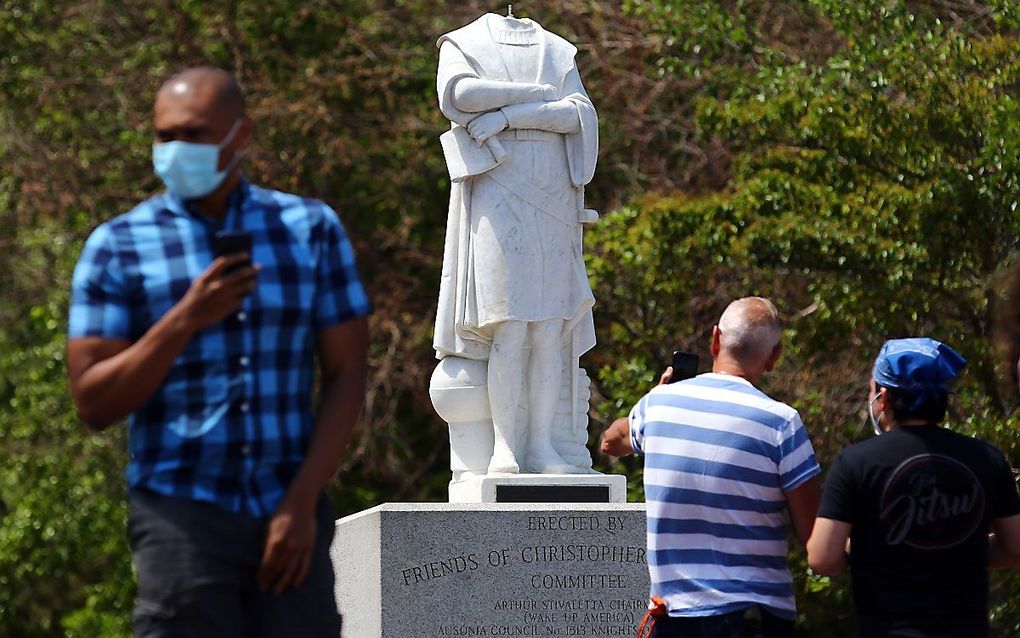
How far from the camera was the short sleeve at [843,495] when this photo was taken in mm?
5285

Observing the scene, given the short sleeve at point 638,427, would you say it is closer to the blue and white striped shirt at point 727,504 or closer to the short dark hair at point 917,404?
the blue and white striped shirt at point 727,504

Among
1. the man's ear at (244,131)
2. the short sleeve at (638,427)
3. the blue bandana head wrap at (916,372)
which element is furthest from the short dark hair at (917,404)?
the man's ear at (244,131)

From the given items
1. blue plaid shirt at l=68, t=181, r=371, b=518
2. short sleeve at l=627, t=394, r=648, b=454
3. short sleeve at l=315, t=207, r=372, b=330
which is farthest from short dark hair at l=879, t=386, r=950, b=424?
blue plaid shirt at l=68, t=181, r=371, b=518

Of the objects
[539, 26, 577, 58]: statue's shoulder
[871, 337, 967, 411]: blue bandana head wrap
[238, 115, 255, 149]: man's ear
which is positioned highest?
[539, 26, 577, 58]: statue's shoulder

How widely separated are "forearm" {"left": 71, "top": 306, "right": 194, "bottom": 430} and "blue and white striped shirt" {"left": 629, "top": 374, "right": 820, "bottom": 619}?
6.54 ft

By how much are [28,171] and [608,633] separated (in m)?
12.0

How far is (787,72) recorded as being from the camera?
13.3 metres

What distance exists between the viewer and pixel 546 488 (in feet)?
32.2

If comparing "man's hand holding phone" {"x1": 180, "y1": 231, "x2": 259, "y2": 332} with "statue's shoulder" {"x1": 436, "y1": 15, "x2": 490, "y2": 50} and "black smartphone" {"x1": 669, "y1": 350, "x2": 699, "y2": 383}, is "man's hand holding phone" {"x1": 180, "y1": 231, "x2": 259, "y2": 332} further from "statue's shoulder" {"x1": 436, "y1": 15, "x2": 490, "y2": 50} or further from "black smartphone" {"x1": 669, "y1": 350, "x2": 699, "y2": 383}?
"statue's shoulder" {"x1": 436, "y1": 15, "x2": 490, "y2": 50}

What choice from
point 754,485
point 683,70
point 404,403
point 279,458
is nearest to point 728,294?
point 683,70

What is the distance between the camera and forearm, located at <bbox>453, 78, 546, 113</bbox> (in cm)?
990

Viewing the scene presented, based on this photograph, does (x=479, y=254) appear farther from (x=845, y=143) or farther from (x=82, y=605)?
(x=82, y=605)

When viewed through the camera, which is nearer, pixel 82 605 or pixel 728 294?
pixel 728 294

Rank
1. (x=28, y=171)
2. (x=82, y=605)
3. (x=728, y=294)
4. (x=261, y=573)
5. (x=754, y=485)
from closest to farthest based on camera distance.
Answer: (x=261, y=573), (x=754, y=485), (x=728, y=294), (x=28, y=171), (x=82, y=605)
